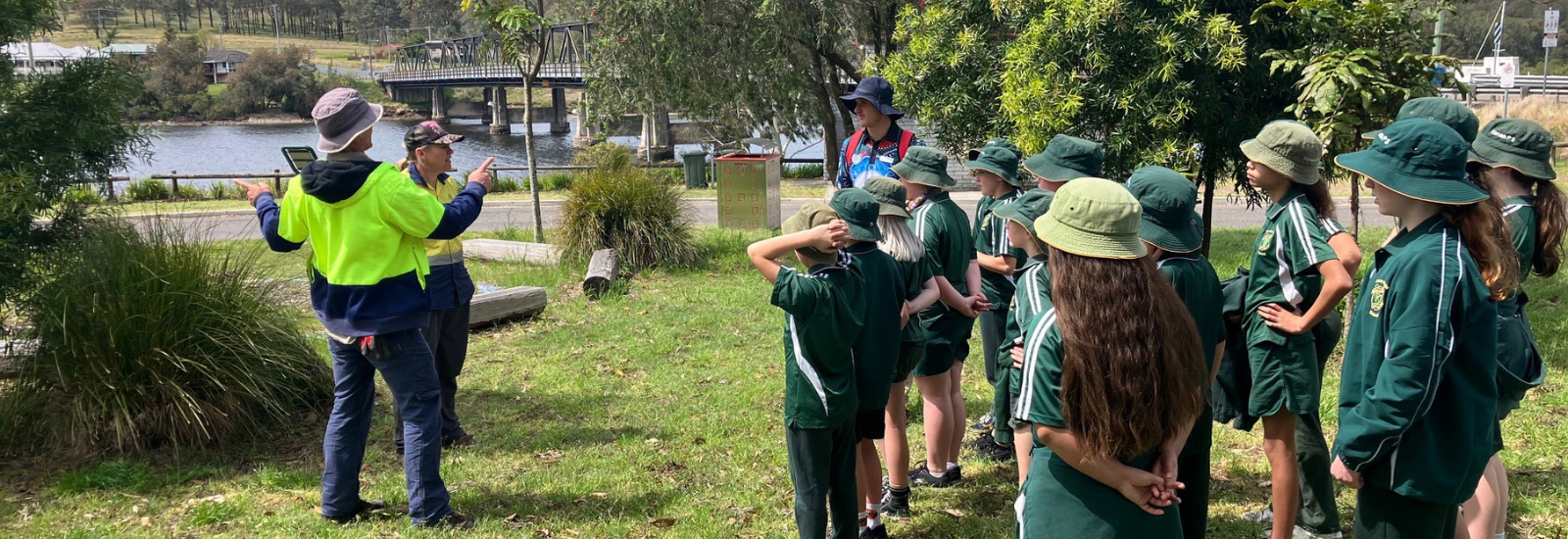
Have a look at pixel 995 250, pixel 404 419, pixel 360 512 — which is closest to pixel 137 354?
pixel 360 512

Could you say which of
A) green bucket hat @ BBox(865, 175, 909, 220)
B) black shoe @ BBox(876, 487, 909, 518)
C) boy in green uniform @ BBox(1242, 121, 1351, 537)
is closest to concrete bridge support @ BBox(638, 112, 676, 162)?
black shoe @ BBox(876, 487, 909, 518)

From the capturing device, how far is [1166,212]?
3.24m

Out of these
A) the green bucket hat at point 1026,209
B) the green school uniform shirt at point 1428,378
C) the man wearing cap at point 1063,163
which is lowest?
the green school uniform shirt at point 1428,378

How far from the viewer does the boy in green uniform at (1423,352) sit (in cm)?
271

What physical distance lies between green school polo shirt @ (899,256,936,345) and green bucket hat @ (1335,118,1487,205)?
168 centimetres

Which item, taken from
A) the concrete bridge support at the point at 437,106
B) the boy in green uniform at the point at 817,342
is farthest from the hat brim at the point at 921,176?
the concrete bridge support at the point at 437,106

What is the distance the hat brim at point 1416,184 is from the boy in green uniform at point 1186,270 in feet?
1.58

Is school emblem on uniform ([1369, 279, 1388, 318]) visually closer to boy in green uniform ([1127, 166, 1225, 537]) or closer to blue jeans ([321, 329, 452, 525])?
boy in green uniform ([1127, 166, 1225, 537])

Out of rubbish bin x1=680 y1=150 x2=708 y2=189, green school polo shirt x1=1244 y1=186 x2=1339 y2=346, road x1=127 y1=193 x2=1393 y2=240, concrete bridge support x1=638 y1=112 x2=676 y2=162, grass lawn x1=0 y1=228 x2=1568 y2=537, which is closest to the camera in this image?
green school polo shirt x1=1244 y1=186 x2=1339 y2=346

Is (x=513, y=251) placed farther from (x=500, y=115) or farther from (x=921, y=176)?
(x=500, y=115)

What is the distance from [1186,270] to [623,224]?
8.57 meters

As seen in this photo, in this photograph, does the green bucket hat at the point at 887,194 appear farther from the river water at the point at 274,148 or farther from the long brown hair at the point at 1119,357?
the river water at the point at 274,148

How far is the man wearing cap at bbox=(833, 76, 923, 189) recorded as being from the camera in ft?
18.2

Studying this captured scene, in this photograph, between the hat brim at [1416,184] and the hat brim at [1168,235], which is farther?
the hat brim at [1168,235]
